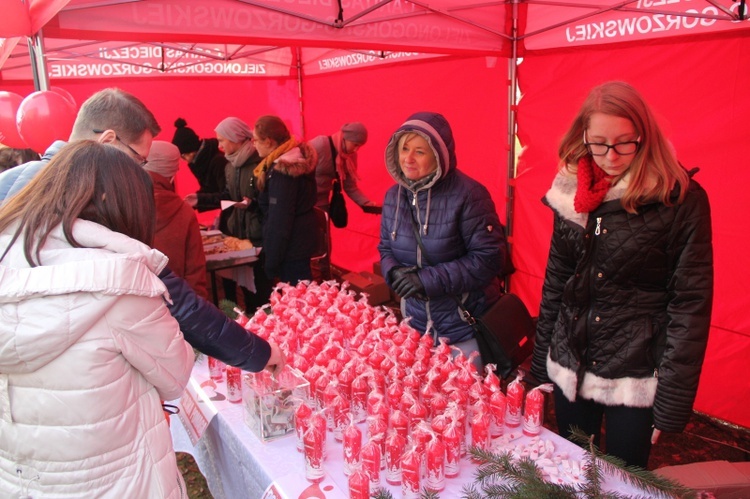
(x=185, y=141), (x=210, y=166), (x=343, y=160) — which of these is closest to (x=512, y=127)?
(x=343, y=160)

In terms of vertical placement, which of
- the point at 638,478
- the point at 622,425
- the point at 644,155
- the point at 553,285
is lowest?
the point at 622,425

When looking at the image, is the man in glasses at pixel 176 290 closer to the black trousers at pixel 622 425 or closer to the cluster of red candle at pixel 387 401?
the cluster of red candle at pixel 387 401

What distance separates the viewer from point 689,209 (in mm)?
1719

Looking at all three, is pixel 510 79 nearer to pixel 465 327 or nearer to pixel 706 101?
pixel 706 101

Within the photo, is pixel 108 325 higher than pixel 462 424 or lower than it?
higher

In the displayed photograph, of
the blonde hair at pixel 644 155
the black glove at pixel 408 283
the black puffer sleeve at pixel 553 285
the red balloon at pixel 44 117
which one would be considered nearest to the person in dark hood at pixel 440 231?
the black glove at pixel 408 283

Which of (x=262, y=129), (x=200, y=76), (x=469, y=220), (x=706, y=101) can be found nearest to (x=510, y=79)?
(x=706, y=101)

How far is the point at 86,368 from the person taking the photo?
122 centimetres

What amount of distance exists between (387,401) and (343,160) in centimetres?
394

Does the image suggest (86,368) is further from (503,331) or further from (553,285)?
(503,331)

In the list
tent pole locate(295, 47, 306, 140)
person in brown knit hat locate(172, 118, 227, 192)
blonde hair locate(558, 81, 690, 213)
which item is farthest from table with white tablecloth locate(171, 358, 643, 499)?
tent pole locate(295, 47, 306, 140)

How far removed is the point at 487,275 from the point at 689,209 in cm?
97

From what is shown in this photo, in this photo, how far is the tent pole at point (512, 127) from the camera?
13.7 ft

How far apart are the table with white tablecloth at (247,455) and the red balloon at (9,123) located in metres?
2.49
